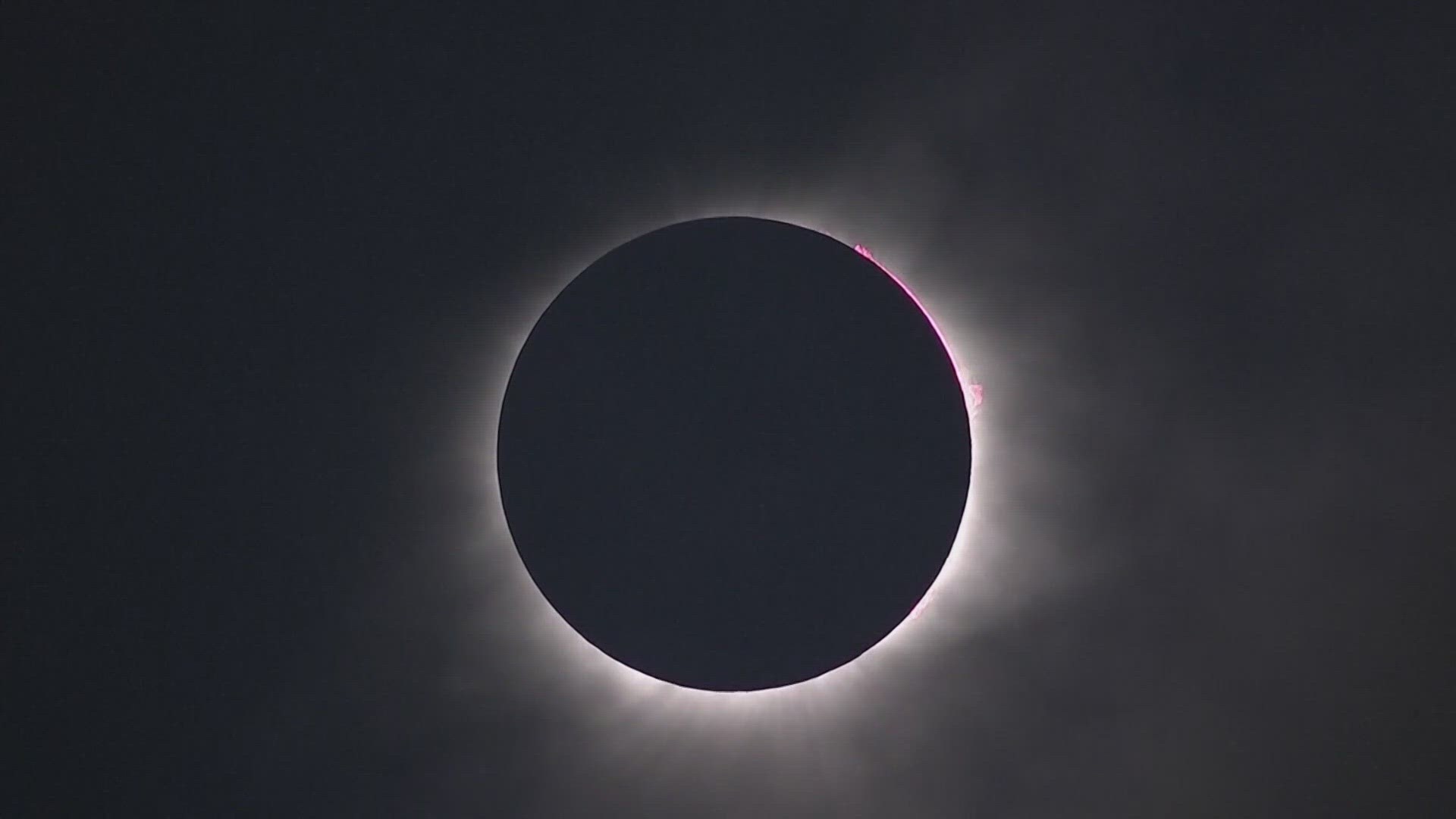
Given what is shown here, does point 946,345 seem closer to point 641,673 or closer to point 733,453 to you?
point 733,453

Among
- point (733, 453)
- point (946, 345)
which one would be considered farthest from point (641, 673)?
point (946, 345)

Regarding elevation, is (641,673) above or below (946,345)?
below

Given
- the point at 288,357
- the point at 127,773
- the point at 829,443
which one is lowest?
the point at 127,773

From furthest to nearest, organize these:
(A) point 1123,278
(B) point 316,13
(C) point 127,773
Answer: (C) point 127,773 → (A) point 1123,278 → (B) point 316,13

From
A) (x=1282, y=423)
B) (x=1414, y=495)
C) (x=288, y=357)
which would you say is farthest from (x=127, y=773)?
(x=1414, y=495)

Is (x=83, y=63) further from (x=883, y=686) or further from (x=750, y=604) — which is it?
(x=883, y=686)
